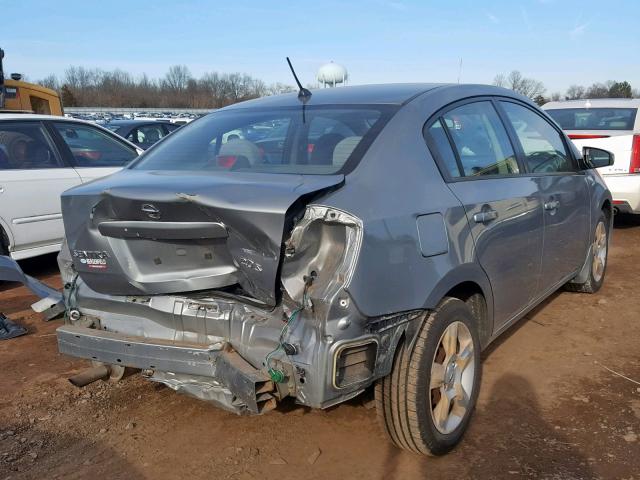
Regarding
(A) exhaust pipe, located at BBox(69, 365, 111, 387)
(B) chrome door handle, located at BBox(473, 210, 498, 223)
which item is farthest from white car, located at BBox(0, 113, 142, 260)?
(B) chrome door handle, located at BBox(473, 210, 498, 223)

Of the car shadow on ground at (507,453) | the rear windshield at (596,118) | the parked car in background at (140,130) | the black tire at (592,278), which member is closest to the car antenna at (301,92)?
the car shadow on ground at (507,453)

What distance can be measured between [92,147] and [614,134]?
6447 millimetres

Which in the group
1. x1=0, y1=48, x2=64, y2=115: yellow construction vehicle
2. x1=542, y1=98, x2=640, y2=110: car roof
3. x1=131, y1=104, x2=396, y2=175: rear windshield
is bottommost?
x1=131, y1=104, x2=396, y2=175: rear windshield

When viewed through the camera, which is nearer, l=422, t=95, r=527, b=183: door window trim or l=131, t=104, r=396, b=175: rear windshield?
l=131, t=104, r=396, b=175: rear windshield

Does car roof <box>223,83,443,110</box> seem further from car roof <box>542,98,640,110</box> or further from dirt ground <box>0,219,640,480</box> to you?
car roof <box>542,98,640,110</box>

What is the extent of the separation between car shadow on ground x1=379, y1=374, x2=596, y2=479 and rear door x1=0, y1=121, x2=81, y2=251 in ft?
14.7

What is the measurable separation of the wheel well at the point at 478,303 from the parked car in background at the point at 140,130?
952 centimetres

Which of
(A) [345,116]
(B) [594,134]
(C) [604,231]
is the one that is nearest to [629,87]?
(B) [594,134]

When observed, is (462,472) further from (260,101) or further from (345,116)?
(260,101)

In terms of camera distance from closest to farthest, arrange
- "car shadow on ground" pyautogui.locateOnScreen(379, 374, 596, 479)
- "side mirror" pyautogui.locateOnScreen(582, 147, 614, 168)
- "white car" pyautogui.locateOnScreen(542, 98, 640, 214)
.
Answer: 1. "car shadow on ground" pyautogui.locateOnScreen(379, 374, 596, 479)
2. "side mirror" pyautogui.locateOnScreen(582, 147, 614, 168)
3. "white car" pyautogui.locateOnScreen(542, 98, 640, 214)

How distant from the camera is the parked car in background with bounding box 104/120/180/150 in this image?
38.3 ft

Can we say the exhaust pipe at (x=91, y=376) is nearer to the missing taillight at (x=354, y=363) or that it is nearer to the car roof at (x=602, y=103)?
the missing taillight at (x=354, y=363)

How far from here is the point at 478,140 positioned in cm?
332

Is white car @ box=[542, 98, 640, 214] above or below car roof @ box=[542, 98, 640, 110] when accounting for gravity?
below
